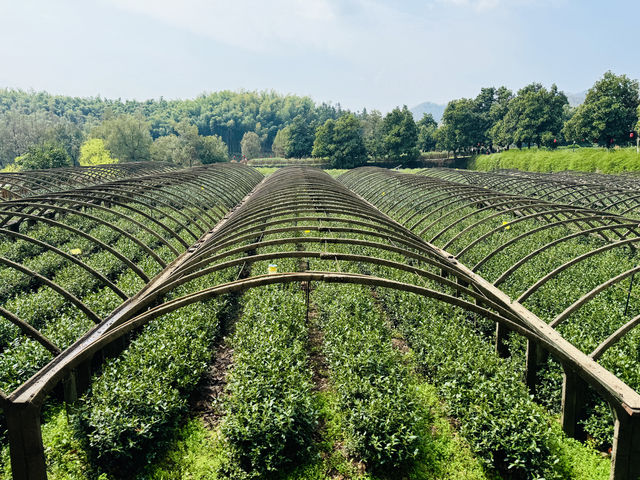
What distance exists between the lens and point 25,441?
3967 mm

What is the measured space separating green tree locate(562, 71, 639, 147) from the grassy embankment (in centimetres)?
885

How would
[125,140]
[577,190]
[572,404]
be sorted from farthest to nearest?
[125,140]
[577,190]
[572,404]

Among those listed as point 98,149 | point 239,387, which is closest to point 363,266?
point 239,387

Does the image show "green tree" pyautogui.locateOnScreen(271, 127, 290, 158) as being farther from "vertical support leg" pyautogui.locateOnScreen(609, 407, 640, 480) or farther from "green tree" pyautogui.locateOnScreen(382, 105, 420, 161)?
"vertical support leg" pyautogui.locateOnScreen(609, 407, 640, 480)

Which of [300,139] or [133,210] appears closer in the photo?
[133,210]

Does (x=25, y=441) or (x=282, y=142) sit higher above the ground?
(x=282, y=142)

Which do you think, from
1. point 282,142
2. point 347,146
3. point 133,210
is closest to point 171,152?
point 347,146

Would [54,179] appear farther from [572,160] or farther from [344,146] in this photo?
[344,146]

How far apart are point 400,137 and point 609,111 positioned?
28203mm

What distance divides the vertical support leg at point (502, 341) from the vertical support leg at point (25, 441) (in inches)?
A: 276

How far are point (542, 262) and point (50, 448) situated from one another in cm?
1193

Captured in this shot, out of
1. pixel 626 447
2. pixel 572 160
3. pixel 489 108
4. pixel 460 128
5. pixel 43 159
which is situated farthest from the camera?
pixel 489 108

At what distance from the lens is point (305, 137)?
8181cm

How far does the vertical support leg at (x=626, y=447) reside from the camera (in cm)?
449
